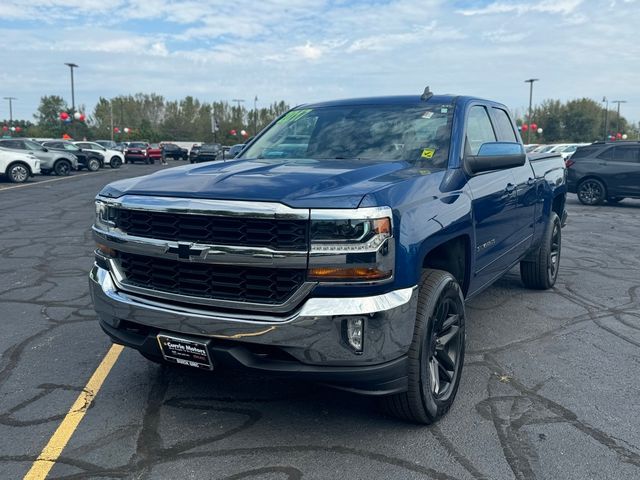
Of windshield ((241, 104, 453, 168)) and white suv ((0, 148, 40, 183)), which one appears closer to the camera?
windshield ((241, 104, 453, 168))

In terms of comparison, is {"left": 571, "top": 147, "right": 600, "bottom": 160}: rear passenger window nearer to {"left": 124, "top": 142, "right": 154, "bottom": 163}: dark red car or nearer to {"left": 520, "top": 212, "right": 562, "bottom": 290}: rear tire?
{"left": 520, "top": 212, "right": 562, "bottom": 290}: rear tire

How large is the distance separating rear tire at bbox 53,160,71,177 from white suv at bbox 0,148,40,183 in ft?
12.2

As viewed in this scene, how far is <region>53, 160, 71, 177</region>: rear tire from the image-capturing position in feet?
88.1

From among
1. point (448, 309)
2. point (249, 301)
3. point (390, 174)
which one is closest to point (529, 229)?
point (448, 309)

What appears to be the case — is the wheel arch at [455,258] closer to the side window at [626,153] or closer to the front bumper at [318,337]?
the front bumper at [318,337]

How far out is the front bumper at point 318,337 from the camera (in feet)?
9.25

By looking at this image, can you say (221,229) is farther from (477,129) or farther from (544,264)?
(544,264)

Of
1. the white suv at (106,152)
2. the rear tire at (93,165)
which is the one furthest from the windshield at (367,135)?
the white suv at (106,152)

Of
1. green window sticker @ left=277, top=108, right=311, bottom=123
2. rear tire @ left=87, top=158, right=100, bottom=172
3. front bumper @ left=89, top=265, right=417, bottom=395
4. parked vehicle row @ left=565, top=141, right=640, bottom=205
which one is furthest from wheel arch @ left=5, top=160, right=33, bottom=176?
front bumper @ left=89, top=265, right=417, bottom=395

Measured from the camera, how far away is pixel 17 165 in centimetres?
2247

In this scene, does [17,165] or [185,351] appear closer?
[185,351]

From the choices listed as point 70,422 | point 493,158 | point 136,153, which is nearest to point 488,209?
point 493,158

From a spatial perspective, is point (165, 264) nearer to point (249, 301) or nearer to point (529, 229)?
point (249, 301)

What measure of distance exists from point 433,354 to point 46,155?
26.1 metres
